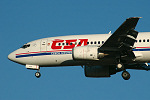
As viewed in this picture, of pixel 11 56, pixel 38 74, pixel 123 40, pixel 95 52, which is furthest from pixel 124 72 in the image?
pixel 11 56

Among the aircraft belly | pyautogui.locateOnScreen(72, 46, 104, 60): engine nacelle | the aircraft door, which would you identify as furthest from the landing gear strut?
the aircraft door

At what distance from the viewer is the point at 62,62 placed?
141 feet

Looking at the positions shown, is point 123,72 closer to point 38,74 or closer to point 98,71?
point 98,71

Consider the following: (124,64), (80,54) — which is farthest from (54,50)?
(124,64)

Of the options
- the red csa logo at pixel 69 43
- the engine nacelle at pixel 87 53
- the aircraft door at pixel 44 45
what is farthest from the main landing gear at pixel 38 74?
the engine nacelle at pixel 87 53

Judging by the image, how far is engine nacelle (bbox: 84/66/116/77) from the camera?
44438 millimetres

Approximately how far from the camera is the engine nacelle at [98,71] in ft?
146

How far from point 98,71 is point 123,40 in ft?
19.8

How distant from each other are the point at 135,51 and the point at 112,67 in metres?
4.34

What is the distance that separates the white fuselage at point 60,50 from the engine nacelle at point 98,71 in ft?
7.45

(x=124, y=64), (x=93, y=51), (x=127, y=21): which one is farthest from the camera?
(x=124, y=64)

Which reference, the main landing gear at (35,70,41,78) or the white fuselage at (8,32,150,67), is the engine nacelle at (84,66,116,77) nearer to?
the white fuselage at (8,32,150,67)

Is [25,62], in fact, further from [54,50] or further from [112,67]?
[112,67]

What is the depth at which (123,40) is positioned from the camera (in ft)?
130
